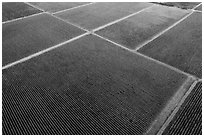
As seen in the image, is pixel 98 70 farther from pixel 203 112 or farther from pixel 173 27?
pixel 173 27

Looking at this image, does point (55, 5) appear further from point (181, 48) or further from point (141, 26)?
point (181, 48)

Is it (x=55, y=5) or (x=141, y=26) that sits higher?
(x=141, y=26)

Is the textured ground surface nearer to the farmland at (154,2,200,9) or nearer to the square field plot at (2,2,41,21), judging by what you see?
the square field plot at (2,2,41,21)

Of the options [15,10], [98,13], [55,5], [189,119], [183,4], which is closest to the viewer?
[189,119]

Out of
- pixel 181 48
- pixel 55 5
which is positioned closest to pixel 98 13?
pixel 55 5

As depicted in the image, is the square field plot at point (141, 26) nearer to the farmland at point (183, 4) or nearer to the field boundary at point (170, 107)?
the farmland at point (183, 4)

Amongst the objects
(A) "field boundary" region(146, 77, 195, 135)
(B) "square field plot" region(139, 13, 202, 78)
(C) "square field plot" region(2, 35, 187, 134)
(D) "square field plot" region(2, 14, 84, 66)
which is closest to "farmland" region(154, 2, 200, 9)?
(B) "square field plot" region(139, 13, 202, 78)

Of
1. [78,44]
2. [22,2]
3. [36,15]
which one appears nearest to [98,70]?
[78,44]
